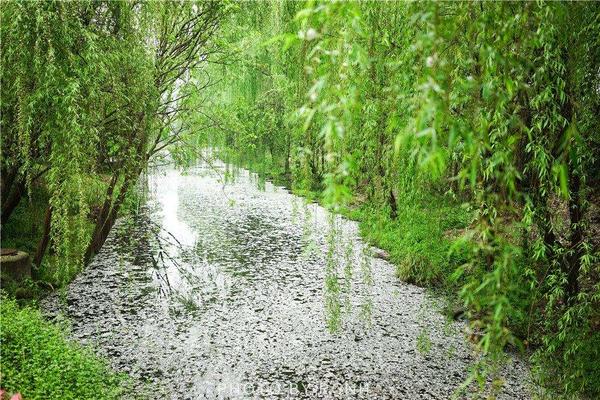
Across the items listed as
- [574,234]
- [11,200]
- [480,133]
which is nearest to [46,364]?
[11,200]

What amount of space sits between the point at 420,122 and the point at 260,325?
4315 mm

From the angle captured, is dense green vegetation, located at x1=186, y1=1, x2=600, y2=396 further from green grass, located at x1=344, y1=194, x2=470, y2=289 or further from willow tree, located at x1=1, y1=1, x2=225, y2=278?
willow tree, located at x1=1, y1=1, x2=225, y2=278

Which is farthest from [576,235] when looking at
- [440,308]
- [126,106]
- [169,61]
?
[169,61]

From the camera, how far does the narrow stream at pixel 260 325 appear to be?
3.79 meters

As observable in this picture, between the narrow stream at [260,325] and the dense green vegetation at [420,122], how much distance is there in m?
0.63

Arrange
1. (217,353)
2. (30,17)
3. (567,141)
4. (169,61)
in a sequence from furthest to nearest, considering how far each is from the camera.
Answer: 1. (169,61)
2. (217,353)
3. (30,17)
4. (567,141)

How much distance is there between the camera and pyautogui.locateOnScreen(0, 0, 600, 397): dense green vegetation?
1.22 m

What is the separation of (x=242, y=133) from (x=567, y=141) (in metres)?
6.21

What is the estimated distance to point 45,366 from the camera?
11.0 ft

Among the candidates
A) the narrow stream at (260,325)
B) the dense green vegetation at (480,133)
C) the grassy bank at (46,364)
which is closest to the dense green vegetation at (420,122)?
the dense green vegetation at (480,133)

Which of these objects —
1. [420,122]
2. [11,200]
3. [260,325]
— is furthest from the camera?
[11,200]

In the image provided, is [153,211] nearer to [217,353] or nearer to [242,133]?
[242,133]

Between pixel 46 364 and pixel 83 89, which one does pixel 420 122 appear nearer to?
pixel 83 89

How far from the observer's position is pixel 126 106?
470 centimetres
